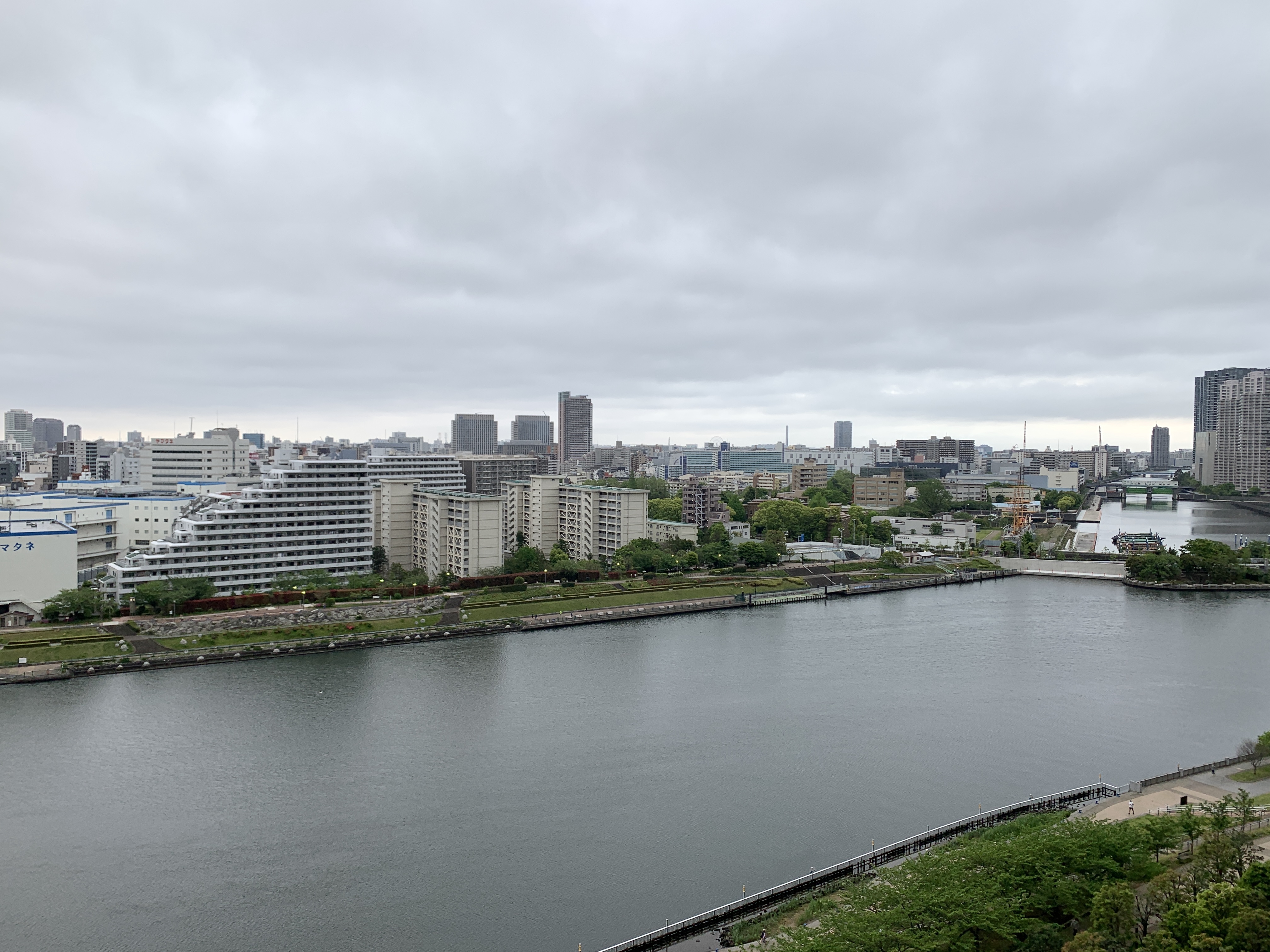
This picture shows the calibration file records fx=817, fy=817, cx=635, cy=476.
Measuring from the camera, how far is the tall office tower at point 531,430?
77.3 m

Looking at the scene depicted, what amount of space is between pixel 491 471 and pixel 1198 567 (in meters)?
24.8

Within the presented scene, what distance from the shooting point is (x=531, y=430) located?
78000 millimetres

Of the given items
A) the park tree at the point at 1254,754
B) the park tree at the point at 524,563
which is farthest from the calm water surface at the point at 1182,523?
the park tree at the point at 1254,754

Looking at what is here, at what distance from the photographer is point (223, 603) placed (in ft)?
51.5

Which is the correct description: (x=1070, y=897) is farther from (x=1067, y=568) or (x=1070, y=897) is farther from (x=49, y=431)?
(x=49, y=431)

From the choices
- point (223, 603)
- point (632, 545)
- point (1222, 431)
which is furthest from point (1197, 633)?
point (1222, 431)

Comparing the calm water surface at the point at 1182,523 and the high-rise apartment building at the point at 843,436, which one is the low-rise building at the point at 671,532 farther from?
the high-rise apartment building at the point at 843,436

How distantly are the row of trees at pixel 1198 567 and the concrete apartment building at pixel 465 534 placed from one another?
17.3 metres

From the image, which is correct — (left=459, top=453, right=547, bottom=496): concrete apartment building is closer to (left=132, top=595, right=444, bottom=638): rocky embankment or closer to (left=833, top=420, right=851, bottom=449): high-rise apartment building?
(left=132, top=595, right=444, bottom=638): rocky embankment

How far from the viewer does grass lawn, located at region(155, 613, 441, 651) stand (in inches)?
537

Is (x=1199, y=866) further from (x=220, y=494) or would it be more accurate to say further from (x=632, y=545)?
(x=220, y=494)

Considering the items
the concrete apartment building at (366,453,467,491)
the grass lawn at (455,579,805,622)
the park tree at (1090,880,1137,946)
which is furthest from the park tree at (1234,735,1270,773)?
the concrete apartment building at (366,453,467,491)

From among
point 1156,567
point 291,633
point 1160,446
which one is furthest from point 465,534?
point 1160,446

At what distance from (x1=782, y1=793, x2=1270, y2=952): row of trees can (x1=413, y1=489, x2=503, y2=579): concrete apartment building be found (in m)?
14.7
